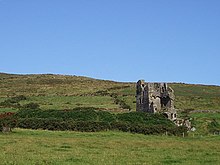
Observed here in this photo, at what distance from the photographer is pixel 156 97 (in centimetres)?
6100

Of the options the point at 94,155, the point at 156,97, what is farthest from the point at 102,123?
the point at 94,155

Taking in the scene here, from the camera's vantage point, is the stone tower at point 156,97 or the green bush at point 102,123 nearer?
the green bush at point 102,123

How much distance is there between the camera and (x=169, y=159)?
78.5 feet

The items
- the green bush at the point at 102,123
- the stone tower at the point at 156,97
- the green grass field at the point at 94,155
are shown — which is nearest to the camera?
the green grass field at the point at 94,155

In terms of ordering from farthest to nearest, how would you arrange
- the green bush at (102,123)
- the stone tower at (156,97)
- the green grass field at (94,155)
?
the stone tower at (156,97)
the green bush at (102,123)
the green grass field at (94,155)

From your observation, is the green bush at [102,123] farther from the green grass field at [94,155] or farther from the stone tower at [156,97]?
the green grass field at [94,155]

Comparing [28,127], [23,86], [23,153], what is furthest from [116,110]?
[23,86]

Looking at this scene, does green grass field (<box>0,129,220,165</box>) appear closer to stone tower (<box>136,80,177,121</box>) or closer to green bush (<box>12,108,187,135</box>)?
green bush (<box>12,108,187,135</box>)

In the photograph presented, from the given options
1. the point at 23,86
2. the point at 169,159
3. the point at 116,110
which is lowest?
the point at 169,159

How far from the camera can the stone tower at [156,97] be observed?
197 feet

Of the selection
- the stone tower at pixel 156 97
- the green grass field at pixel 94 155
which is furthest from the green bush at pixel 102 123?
the green grass field at pixel 94 155

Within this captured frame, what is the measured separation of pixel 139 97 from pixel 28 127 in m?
20.9

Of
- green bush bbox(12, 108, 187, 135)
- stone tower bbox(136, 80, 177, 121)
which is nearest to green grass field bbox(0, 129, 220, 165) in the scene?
green bush bbox(12, 108, 187, 135)

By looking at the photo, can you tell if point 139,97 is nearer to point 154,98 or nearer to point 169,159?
point 154,98
